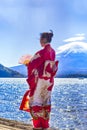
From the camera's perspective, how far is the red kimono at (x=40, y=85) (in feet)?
23.6

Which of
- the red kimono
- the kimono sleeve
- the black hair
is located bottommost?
the red kimono

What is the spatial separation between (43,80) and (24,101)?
0.57 metres

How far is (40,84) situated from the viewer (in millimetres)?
7188

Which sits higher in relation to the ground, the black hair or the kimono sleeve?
the black hair

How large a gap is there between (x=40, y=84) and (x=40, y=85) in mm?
18

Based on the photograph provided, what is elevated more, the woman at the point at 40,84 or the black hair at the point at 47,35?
the black hair at the point at 47,35

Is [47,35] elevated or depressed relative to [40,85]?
elevated

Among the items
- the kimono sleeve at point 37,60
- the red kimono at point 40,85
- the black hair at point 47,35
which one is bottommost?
the red kimono at point 40,85

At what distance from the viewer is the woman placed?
7184 millimetres

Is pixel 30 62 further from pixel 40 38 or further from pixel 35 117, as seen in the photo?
pixel 35 117

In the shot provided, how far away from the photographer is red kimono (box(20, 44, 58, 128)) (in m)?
7.18

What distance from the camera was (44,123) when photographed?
7.27m

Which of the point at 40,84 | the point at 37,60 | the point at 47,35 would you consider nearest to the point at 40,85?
the point at 40,84

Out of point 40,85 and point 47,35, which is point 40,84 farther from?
point 47,35
